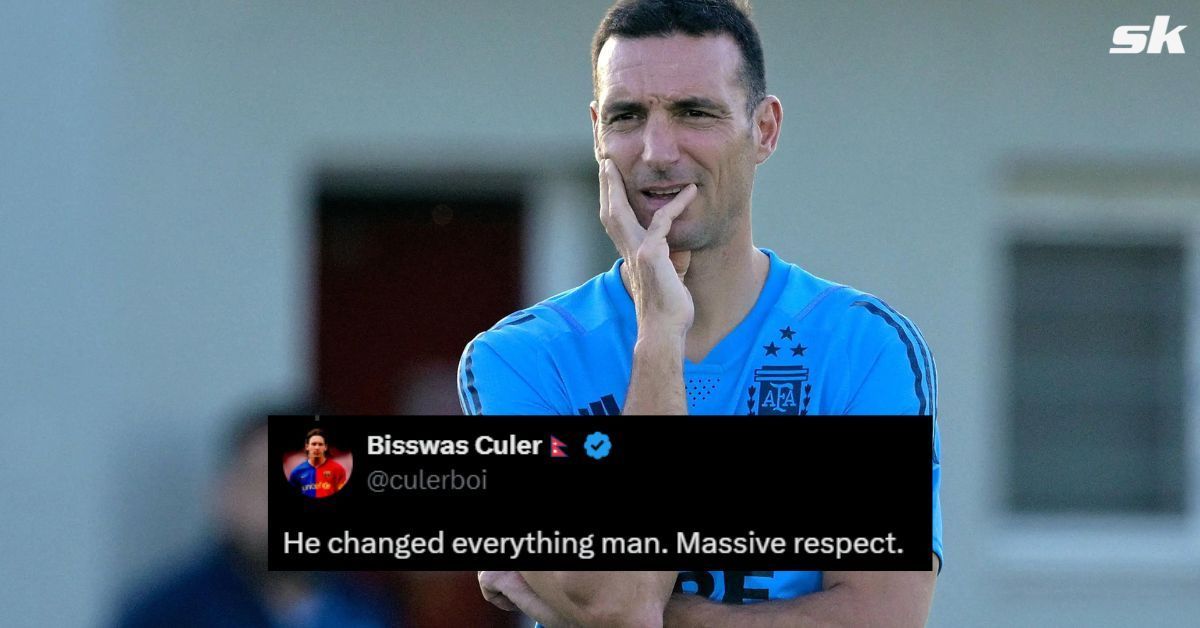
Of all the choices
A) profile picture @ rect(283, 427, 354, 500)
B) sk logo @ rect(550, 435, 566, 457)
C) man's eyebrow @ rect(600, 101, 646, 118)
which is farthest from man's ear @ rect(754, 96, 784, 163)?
profile picture @ rect(283, 427, 354, 500)

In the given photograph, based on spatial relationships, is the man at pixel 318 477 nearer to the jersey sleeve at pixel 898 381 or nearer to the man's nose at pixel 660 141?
the man's nose at pixel 660 141

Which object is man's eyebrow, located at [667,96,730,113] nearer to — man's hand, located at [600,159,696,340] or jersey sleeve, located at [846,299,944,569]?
man's hand, located at [600,159,696,340]

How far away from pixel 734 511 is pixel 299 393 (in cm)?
318

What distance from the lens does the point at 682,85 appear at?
8.54ft

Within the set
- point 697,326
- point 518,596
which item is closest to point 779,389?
point 697,326

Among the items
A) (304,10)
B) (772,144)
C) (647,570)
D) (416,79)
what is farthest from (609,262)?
(647,570)

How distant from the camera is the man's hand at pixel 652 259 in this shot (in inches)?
98.7

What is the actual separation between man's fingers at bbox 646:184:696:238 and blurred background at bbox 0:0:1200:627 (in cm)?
283

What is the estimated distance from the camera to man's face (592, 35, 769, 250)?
2.60 m

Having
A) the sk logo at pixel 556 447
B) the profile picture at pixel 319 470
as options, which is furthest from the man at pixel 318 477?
the sk logo at pixel 556 447

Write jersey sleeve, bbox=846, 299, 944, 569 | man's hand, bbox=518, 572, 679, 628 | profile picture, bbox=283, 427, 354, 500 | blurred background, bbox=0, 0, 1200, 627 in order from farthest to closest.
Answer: blurred background, bbox=0, 0, 1200, 627 → profile picture, bbox=283, 427, 354, 500 → jersey sleeve, bbox=846, 299, 944, 569 → man's hand, bbox=518, 572, 679, 628

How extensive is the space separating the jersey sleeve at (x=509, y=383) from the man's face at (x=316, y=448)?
0.84ft

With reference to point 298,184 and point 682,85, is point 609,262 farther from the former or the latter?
point 682,85

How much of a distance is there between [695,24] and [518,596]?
3.21 feet
